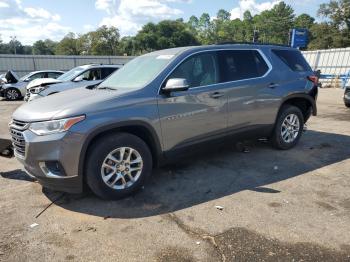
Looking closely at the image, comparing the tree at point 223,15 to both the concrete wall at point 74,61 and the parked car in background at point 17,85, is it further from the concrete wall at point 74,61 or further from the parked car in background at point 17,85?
the parked car in background at point 17,85

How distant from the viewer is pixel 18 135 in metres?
4.22

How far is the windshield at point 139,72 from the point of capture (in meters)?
4.76

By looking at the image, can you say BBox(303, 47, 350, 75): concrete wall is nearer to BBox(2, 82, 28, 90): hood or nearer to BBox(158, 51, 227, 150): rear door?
BBox(2, 82, 28, 90): hood

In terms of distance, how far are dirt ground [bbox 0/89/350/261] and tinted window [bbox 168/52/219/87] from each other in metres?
1.36

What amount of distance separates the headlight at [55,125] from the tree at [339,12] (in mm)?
67418

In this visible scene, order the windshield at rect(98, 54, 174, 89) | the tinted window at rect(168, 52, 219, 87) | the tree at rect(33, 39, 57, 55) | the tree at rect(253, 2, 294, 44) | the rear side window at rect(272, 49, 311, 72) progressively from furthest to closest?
the tree at rect(33, 39, 57, 55)
the tree at rect(253, 2, 294, 44)
the rear side window at rect(272, 49, 311, 72)
the tinted window at rect(168, 52, 219, 87)
the windshield at rect(98, 54, 174, 89)

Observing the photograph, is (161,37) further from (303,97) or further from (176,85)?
(176,85)

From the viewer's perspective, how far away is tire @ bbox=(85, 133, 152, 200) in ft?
13.5

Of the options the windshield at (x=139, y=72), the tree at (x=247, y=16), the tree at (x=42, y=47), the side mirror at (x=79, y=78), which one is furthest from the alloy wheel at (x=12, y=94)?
the tree at (x=247, y=16)

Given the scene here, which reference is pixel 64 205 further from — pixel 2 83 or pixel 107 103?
pixel 2 83

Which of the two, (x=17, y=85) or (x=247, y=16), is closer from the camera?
(x=17, y=85)

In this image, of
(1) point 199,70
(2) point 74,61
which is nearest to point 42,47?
(2) point 74,61

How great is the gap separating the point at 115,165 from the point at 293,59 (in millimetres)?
3971

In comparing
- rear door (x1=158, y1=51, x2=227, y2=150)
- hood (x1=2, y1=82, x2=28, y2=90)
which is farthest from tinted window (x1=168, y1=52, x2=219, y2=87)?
hood (x1=2, y1=82, x2=28, y2=90)
